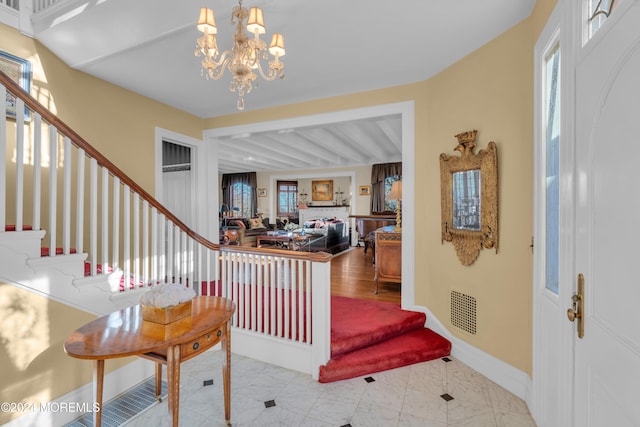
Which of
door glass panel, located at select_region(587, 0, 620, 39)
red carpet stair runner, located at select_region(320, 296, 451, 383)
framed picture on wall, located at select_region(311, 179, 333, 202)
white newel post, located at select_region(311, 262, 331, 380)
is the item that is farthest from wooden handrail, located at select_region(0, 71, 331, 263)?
framed picture on wall, located at select_region(311, 179, 333, 202)

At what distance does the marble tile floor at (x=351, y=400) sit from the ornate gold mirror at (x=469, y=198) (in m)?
1.07

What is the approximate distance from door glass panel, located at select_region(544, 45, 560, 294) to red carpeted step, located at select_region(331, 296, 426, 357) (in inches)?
60.5

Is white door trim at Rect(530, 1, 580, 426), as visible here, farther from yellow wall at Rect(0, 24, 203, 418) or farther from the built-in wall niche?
the built-in wall niche

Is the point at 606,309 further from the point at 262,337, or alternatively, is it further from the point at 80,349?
the point at 262,337

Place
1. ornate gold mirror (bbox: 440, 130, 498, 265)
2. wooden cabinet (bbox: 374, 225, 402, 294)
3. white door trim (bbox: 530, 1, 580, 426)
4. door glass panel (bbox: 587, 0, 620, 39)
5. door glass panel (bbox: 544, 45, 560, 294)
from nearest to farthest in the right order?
door glass panel (bbox: 587, 0, 620, 39) < white door trim (bbox: 530, 1, 580, 426) < door glass panel (bbox: 544, 45, 560, 294) < ornate gold mirror (bbox: 440, 130, 498, 265) < wooden cabinet (bbox: 374, 225, 402, 294)

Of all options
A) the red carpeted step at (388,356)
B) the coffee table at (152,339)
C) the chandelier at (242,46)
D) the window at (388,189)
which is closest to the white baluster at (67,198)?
the coffee table at (152,339)

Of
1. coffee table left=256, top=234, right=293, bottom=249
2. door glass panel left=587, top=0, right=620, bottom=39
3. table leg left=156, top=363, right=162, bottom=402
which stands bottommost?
table leg left=156, top=363, right=162, bottom=402

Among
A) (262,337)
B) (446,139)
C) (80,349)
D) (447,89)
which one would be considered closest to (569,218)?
(446,139)

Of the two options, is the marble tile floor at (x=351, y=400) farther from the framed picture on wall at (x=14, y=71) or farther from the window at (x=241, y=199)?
the window at (x=241, y=199)

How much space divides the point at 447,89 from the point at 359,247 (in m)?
6.84

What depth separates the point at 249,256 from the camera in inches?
112

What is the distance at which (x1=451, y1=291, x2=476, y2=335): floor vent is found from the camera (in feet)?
8.45

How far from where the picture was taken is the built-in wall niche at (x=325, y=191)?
36.1 feet

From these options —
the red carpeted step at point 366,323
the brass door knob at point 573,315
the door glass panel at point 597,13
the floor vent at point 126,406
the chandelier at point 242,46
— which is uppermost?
the chandelier at point 242,46
